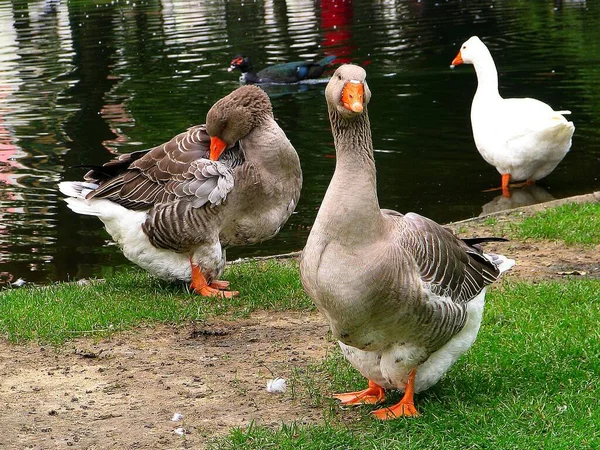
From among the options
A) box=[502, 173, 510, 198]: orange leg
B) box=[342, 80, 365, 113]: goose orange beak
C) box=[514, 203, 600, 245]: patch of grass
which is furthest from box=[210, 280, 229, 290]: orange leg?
box=[502, 173, 510, 198]: orange leg

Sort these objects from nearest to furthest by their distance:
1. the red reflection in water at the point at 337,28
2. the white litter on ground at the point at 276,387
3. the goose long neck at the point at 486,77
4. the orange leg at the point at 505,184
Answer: the white litter on ground at the point at 276,387, the orange leg at the point at 505,184, the goose long neck at the point at 486,77, the red reflection in water at the point at 337,28

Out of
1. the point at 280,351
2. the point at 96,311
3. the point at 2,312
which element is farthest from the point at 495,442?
the point at 2,312

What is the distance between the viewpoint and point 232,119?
715 cm

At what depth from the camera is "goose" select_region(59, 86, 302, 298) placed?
7117 mm

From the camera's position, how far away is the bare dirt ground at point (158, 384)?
185 inches

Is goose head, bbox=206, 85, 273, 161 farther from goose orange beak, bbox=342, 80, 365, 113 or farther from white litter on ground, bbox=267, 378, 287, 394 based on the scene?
goose orange beak, bbox=342, 80, 365, 113

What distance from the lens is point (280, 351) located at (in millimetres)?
5871

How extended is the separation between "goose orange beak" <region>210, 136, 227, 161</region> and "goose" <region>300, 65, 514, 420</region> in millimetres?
2767

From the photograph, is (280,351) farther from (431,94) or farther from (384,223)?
(431,94)

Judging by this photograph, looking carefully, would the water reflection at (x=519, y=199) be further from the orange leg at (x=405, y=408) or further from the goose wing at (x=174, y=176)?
the orange leg at (x=405, y=408)

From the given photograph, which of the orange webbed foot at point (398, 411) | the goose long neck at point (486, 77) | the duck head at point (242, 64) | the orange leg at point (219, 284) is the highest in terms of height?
the goose long neck at point (486, 77)

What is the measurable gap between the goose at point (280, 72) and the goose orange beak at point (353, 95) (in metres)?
14.5

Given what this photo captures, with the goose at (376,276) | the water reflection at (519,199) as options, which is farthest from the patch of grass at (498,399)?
the water reflection at (519,199)

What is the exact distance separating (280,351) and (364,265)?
6.10 feet
